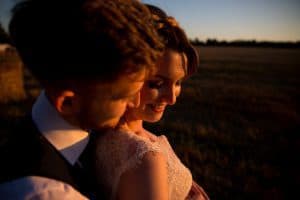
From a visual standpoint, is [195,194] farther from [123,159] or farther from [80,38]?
[80,38]

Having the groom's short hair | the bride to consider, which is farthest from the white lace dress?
the groom's short hair

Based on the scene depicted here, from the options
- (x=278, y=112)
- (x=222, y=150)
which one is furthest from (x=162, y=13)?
(x=278, y=112)

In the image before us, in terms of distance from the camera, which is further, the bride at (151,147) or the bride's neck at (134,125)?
the bride's neck at (134,125)

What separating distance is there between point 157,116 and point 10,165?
74cm

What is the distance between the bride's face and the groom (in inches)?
13.0

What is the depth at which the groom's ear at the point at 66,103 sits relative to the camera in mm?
1106

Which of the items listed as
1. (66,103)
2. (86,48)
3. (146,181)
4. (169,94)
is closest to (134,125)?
(169,94)

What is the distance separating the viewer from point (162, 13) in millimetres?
1491

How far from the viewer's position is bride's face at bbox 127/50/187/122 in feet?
4.90

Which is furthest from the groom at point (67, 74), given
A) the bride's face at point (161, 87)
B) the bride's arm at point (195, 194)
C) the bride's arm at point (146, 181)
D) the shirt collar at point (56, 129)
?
the bride's arm at point (195, 194)

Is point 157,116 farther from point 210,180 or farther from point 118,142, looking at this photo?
point 210,180

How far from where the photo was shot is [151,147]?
1.33 m

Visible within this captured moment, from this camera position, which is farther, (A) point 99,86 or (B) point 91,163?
(B) point 91,163

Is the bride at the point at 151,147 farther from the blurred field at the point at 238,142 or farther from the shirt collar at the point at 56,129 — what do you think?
the blurred field at the point at 238,142
